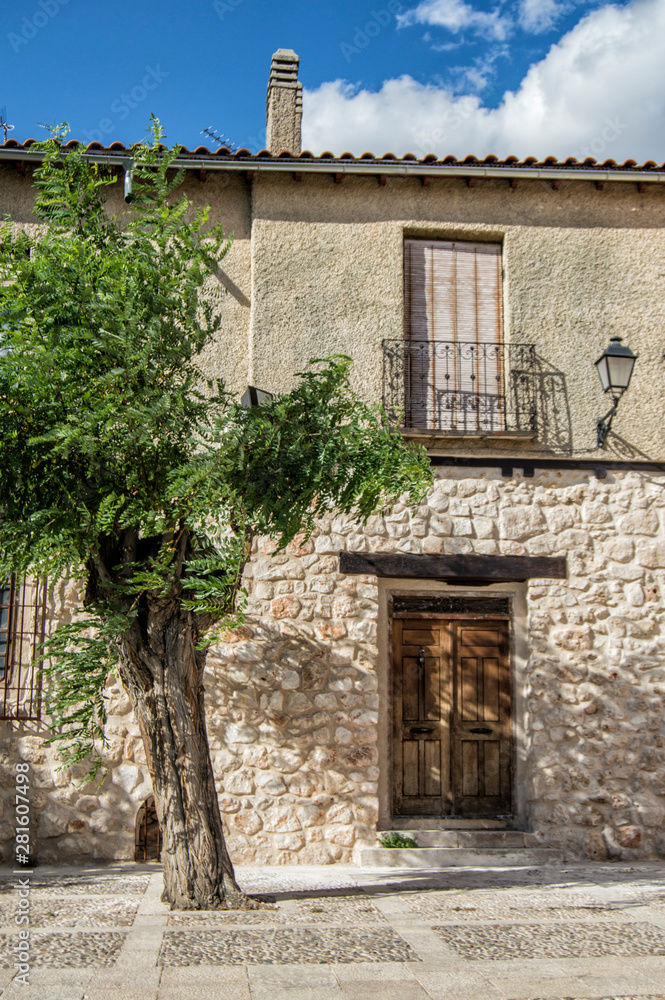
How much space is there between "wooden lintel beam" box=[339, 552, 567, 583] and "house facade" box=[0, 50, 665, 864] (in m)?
0.02

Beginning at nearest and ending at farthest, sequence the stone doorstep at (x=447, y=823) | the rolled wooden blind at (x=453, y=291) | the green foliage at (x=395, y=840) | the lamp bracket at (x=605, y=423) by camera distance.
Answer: the green foliage at (x=395, y=840) → the stone doorstep at (x=447, y=823) → the lamp bracket at (x=605, y=423) → the rolled wooden blind at (x=453, y=291)

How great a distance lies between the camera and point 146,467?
5.01 m

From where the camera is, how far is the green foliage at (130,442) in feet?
15.3

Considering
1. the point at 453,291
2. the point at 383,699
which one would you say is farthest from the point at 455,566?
the point at 453,291

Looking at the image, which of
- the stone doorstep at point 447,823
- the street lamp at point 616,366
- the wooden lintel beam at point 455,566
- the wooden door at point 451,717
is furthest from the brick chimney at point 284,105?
the stone doorstep at point 447,823

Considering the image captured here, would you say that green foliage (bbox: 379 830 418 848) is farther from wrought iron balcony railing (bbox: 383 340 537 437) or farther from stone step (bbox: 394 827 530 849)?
wrought iron balcony railing (bbox: 383 340 537 437)

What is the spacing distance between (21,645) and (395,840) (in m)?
3.48

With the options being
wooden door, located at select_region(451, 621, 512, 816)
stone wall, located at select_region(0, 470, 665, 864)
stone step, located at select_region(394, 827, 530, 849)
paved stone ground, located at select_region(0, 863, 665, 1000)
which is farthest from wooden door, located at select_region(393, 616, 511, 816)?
paved stone ground, located at select_region(0, 863, 665, 1000)

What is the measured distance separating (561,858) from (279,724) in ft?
8.58

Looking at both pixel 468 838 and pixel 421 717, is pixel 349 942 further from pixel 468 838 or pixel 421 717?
pixel 421 717

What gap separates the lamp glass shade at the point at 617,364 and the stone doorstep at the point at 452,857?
4026mm

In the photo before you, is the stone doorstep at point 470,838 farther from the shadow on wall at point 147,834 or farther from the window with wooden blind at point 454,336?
the window with wooden blind at point 454,336

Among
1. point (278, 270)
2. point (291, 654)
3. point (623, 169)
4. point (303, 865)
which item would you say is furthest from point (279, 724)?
point (623, 169)

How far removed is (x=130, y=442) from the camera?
4766mm
